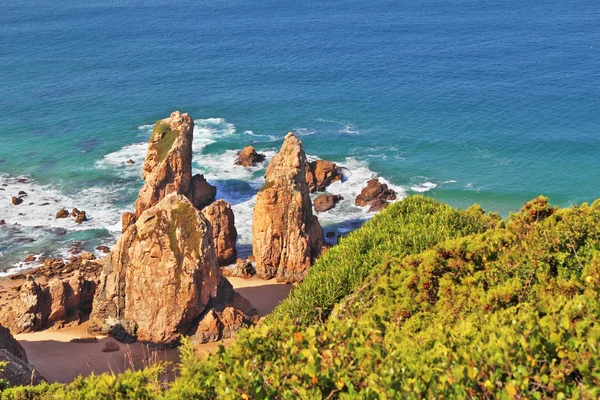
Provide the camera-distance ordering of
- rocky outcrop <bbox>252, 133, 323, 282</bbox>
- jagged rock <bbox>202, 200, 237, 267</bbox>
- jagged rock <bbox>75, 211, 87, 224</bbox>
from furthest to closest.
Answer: jagged rock <bbox>75, 211, 87, 224</bbox> → jagged rock <bbox>202, 200, 237, 267</bbox> → rocky outcrop <bbox>252, 133, 323, 282</bbox>

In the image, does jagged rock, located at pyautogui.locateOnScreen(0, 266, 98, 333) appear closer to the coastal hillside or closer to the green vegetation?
the green vegetation

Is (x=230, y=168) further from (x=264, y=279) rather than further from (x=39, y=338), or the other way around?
(x=39, y=338)

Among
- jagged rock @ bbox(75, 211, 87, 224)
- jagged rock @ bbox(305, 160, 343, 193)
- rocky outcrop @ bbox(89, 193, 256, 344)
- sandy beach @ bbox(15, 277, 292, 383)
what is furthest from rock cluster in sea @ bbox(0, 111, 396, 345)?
jagged rock @ bbox(305, 160, 343, 193)

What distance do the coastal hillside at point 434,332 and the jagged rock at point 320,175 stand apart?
107ft

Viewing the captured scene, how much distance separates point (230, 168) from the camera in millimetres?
62812

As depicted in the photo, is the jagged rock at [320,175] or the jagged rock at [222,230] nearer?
the jagged rock at [222,230]

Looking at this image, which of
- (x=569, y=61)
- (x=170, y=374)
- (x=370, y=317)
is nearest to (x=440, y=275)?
(x=370, y=317)

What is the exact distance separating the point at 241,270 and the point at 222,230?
3123 millimetres

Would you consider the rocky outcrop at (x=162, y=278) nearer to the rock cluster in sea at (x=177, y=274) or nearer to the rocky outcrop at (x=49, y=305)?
the rock cluster in sea at (x=177, y=274)

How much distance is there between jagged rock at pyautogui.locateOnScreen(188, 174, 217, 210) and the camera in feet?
178

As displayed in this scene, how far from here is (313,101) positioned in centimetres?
7950

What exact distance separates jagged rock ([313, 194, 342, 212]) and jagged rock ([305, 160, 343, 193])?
7.27ft

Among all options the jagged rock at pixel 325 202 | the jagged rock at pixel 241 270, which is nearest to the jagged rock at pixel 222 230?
the jagged rock at pixel 241 270

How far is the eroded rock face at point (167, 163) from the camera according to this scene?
49.7 m
